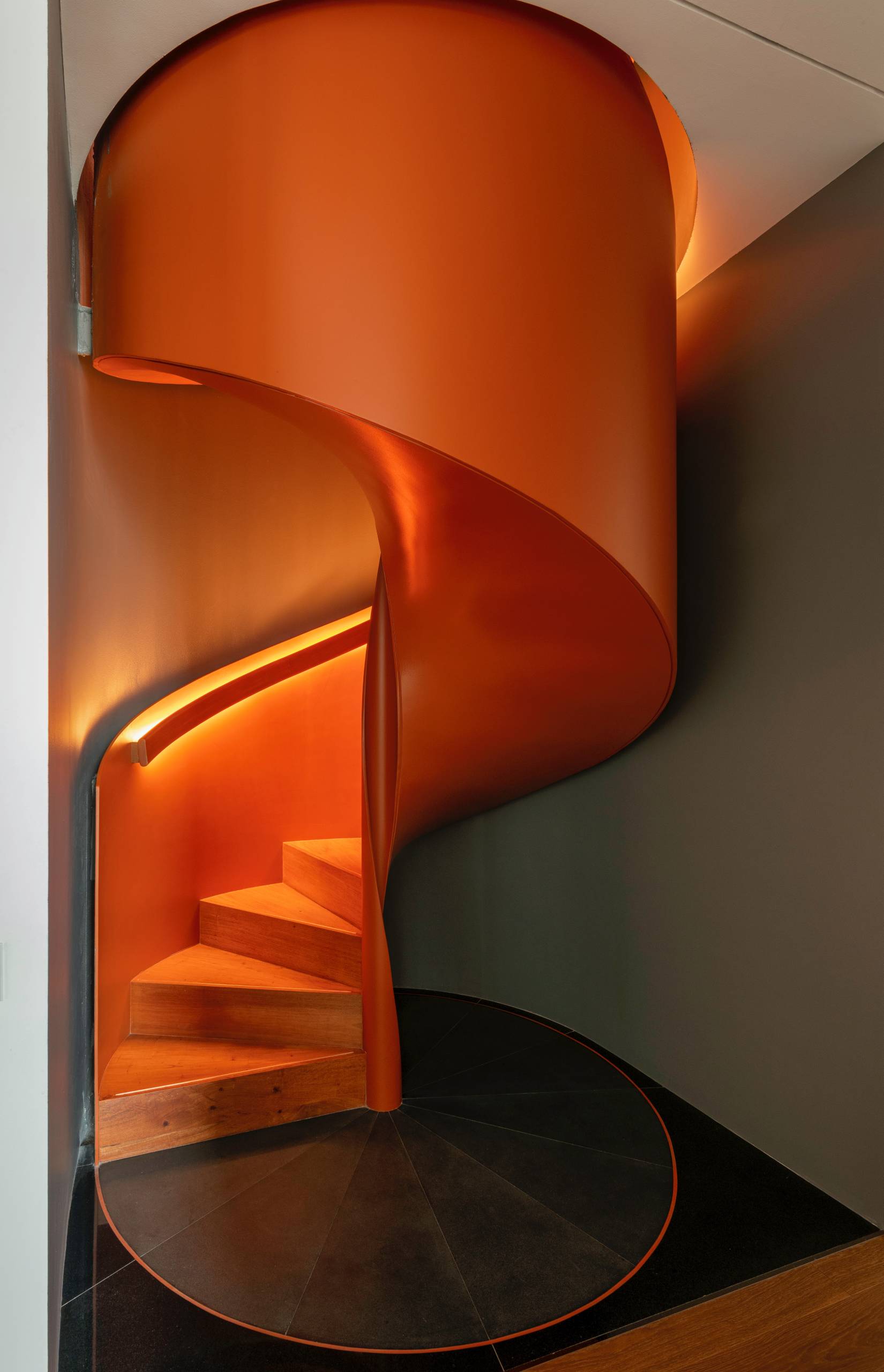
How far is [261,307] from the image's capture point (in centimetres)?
183

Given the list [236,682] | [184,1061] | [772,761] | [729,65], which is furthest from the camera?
[236,682]

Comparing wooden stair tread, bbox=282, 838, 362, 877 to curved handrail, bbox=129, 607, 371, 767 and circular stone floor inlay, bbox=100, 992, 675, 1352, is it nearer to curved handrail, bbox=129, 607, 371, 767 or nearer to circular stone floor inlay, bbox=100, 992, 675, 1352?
curved handrail, bbox=129, 607, 371, 767

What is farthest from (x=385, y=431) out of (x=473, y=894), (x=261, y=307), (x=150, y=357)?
(x=473, y=894)

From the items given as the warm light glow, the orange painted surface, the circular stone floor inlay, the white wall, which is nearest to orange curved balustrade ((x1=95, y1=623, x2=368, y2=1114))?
the orange painted surface

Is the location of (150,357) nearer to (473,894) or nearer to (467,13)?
(467,13)

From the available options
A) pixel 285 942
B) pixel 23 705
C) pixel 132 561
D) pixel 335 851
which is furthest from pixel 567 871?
pixel 23 705

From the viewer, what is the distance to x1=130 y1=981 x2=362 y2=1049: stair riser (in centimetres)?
289

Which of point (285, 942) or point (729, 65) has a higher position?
point (729, 65)

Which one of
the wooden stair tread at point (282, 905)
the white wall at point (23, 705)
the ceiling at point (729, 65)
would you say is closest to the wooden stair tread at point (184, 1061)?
the wooden stair tread at point (282, 905)

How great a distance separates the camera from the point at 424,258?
1871 millimetres

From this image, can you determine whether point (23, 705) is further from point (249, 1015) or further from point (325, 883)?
point (325, 883)

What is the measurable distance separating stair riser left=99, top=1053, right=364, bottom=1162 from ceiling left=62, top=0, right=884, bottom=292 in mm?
2678

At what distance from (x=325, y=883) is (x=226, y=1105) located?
0.97m

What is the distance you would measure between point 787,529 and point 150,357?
184 centimetres
